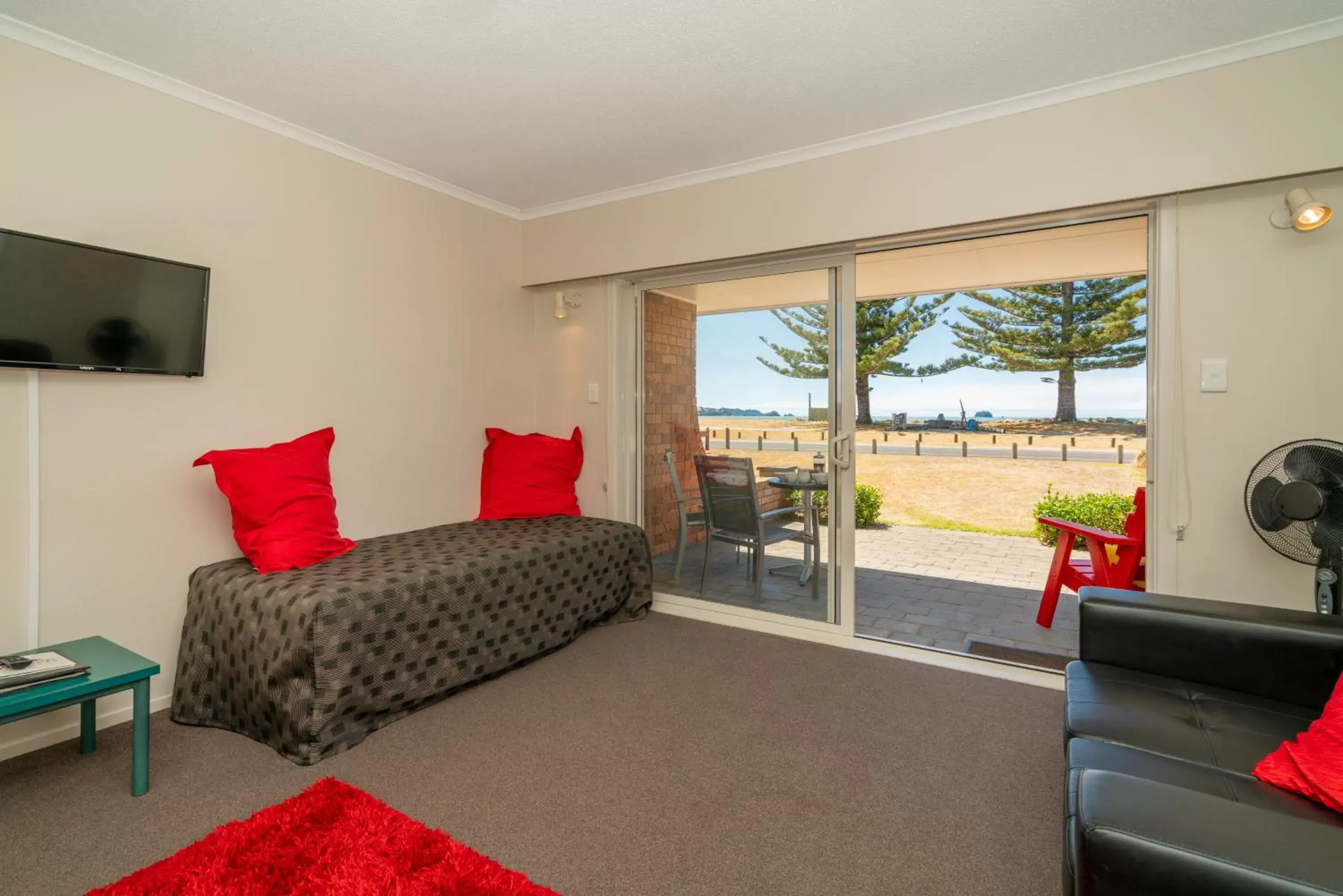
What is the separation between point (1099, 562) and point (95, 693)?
4570mm

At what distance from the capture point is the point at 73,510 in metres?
2.38

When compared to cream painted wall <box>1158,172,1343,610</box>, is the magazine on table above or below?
below

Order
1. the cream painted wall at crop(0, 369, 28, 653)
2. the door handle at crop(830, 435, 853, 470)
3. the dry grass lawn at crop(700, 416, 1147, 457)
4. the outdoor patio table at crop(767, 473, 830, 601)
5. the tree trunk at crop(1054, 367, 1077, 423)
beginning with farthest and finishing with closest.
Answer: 1. the tree trunk at crop(1054, 367, 1077, 423)
2. the dry grass lawn at crop(700, 416, 1147, 457)
3. the outdoor patio table at crop(767, 473, 830, 601)
4. the door handle at crop(830, 435, 853, 470)
5. the cream painted wall at crop(0, 369, 28, 653)

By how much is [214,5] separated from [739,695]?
310 cm

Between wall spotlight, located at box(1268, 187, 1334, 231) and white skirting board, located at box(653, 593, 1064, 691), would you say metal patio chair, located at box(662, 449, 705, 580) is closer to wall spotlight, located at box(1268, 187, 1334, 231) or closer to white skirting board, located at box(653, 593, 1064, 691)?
white skirting board, located at box(653, 593, 1064, 691)

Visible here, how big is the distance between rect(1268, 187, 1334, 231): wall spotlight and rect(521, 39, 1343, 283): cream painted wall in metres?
0.10

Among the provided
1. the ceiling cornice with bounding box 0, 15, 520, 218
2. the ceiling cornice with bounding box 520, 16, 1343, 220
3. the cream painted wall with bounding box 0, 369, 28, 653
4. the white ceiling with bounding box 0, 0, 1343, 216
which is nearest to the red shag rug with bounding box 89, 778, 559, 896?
the cream painted wall with bounding box 0, 369, 28, 653

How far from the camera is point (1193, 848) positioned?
966mm

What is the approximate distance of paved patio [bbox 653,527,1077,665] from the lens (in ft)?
12.0

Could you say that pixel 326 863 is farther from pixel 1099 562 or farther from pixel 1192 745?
pixel 1099 562

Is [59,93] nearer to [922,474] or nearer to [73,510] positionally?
[73,510]

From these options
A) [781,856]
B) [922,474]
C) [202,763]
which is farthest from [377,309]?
[922,474]

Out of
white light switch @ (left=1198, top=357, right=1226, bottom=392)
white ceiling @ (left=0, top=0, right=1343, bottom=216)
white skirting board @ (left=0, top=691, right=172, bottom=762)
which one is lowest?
white skirting board @ (left=0, top=691, right=172, bottom=762)

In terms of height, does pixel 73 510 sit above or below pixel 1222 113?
below
